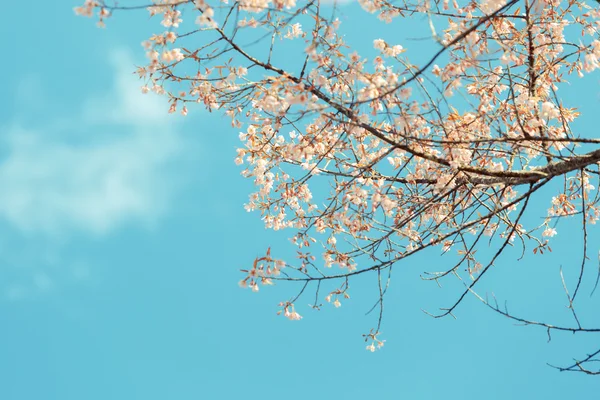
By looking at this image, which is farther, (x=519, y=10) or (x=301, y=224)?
(x=301, y=224)

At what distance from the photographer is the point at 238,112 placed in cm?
496

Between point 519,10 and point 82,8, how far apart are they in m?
3.18

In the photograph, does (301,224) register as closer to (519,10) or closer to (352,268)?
(352,268)

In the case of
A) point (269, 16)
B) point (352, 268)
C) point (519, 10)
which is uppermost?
point (519, 10)

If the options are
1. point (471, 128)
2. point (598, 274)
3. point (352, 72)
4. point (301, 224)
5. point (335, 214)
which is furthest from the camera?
point (301, 224)

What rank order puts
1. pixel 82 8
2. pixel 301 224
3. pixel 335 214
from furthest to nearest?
pixel 301 224, pixel 335 214, pixel 82 8

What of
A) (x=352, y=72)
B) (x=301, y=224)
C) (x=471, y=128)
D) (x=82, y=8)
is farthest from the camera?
(x=301, y=224)

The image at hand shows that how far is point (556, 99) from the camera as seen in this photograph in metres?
4.18

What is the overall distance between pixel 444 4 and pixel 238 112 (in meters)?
1.86

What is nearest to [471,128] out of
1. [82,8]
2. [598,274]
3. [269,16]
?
[598,274]

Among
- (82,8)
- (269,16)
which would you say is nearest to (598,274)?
(269,16)

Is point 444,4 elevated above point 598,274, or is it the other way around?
point 444,4

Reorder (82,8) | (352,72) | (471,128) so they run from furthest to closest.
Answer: (471,128) < (352,72) < (82,8)

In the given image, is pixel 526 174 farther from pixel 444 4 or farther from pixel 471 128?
pixel 444 4
